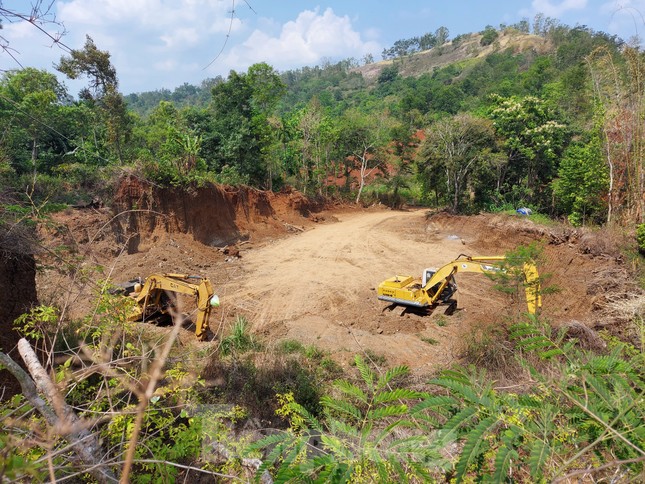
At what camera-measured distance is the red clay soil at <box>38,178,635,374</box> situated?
30.2ft

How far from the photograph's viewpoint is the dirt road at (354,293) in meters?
9.16

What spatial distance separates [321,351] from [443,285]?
3558mm

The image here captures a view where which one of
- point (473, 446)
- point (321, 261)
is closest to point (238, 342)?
point (473, 446)

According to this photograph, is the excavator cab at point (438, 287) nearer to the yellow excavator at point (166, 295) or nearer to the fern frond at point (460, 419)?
the yellow excavator at point (166, 295)

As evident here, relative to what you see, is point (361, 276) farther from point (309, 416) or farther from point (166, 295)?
point (309, 416)

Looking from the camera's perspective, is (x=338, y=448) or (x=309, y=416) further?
(x=309, y=416)

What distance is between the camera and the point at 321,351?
8297mm

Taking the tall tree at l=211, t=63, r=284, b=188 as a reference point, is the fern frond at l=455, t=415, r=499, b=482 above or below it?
below

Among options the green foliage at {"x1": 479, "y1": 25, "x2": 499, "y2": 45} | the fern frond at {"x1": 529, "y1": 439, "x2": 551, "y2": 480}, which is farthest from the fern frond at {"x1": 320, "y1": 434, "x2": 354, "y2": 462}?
the green foliage at {"x1": 479, "y1": 25, "x2": 499, "y2": 45}

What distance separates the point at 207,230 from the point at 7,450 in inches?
667

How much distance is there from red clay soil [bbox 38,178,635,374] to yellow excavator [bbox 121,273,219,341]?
456 mm

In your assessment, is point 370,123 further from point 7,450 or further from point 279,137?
point 7,450

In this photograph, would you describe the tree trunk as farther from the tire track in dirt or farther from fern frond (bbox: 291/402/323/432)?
the tire track in dirt

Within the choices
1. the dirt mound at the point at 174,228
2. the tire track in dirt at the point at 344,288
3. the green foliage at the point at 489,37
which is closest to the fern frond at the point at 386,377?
the tire track in dirt at the point at 344,288
